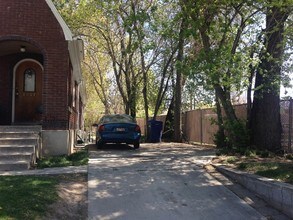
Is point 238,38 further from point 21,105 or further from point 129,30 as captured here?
point 21,105

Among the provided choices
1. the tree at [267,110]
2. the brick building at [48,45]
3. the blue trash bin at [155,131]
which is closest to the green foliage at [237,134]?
the tree at [267,110]

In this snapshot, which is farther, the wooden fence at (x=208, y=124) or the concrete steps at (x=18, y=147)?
the wooden fence at (x=208, y=124)

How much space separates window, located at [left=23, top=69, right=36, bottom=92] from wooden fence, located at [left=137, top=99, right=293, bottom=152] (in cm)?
663

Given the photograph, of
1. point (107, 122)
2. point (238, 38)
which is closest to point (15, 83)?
point (107, 122)

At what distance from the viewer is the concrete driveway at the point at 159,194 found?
6.53 m

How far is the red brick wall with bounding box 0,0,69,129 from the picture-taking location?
12062 millimetres

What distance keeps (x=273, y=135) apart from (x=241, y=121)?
1.18 metres

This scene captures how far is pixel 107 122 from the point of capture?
15.2 metres

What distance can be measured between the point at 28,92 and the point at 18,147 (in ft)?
14.2

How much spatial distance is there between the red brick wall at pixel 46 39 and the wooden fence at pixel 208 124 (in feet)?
19.3

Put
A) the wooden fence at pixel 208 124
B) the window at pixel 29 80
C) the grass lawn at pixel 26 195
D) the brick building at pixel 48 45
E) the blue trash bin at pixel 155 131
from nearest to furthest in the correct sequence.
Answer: the grass lawn at pixel 26 195 < the brick building at pixel 48 45 < the wooden fence at pixel 208 124 < the window at pixel 29 80 < the blue trash bin at pixel 155 131

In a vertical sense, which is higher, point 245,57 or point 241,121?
point 245,57

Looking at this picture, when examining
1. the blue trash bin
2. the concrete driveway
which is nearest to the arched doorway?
the concrete driveway

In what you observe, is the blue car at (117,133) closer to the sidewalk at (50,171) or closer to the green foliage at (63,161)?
the green foliage at (63,161)
